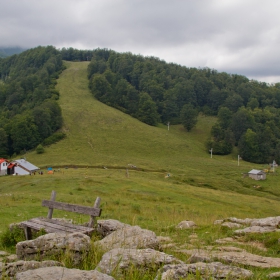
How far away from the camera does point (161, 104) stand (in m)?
164

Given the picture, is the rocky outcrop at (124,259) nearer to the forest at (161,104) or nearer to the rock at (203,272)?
the rock at (203,272)

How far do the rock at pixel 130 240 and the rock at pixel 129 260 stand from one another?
1019 millimetres

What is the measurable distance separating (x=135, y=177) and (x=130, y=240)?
50.2 m

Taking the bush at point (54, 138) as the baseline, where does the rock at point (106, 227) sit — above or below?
above

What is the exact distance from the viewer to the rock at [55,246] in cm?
781

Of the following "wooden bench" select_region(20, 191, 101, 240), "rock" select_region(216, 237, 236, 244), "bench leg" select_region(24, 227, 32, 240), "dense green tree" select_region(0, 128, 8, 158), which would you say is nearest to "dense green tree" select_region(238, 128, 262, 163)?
"dense green tree" select_region(0, 128, 8, 158)

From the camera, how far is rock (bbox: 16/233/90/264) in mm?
7812

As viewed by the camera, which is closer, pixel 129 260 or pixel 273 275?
pixel 129 260

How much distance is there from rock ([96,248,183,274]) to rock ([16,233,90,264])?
107 centimetres

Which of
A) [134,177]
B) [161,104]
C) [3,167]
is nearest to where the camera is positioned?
[134,177]

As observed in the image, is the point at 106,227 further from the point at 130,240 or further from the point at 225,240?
the point at 225,240

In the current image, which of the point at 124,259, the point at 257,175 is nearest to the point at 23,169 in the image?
the point at 257,175

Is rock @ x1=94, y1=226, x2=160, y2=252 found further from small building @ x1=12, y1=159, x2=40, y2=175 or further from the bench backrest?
small building @ x1=12, y1=159, x2=40, y2=175

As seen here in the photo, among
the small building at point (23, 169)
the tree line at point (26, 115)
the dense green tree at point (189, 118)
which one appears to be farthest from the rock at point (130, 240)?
the dense green tree at point (189, 118)
